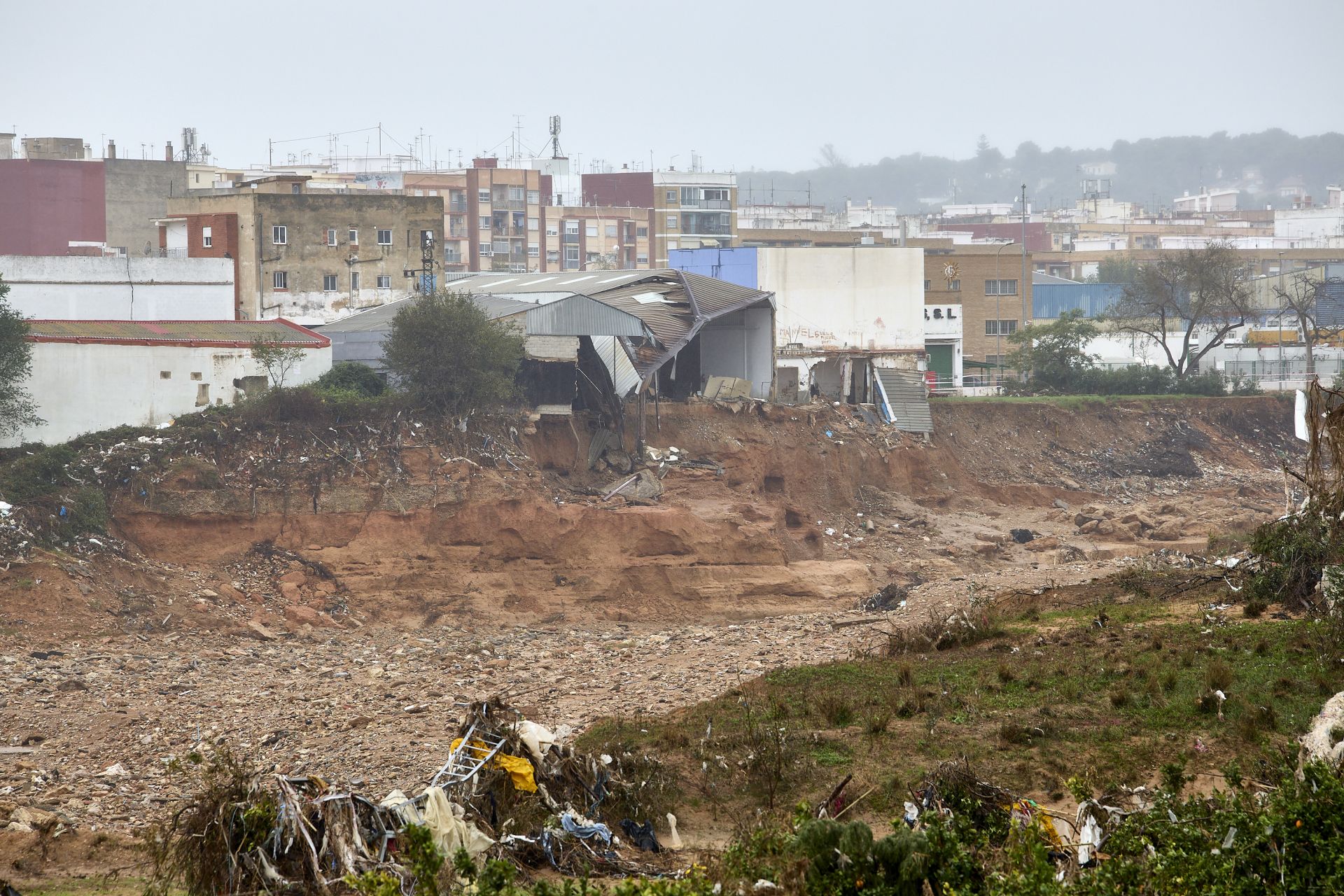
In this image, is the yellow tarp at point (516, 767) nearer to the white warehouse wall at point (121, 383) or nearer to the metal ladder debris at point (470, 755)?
the metal ladder debris at point (470, 755)

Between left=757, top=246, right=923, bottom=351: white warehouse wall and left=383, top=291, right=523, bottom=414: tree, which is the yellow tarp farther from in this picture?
left=757, top=246, right=923, bottom=351: white warehouse wall

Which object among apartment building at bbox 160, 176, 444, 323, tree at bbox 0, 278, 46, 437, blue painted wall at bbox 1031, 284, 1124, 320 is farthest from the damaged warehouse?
blue painted wall at bbox 1031, 284, 1124, 320

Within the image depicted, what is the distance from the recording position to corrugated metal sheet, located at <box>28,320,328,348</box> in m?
33.1

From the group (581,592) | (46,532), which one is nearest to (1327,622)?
(581,592)

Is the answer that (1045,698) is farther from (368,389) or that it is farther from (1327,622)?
(368,389)

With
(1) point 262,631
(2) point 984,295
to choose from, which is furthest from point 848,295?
(1) point 262,631

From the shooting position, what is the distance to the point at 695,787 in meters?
15.1

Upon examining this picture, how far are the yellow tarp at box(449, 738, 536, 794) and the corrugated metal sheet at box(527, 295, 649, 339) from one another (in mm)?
24358

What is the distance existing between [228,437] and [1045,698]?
21253 mm

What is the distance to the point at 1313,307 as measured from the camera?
60719 mm

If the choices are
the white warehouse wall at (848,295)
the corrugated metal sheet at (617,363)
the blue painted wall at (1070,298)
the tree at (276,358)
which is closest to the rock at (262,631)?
the tree at (276,358)

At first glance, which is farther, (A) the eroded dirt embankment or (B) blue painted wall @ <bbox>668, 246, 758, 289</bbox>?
(B) blue painted wall @ <bbox>668, 246, 758, 289</bbox>

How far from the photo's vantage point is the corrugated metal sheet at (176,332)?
33.1 m

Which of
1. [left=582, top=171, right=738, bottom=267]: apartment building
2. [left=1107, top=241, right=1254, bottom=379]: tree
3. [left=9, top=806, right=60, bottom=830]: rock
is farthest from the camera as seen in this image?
[left=582, top=171, right=738, bottom=267]: apartment building
